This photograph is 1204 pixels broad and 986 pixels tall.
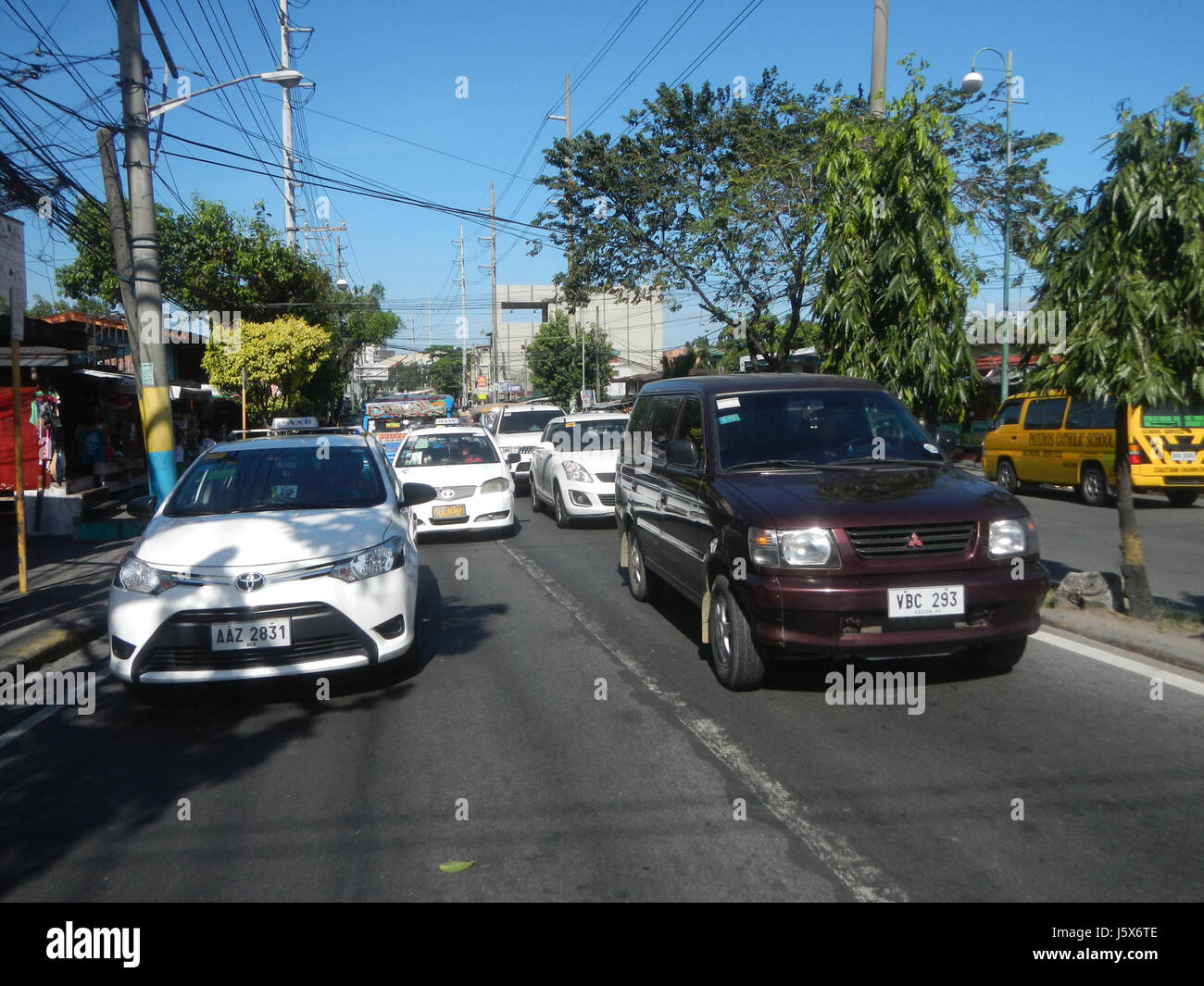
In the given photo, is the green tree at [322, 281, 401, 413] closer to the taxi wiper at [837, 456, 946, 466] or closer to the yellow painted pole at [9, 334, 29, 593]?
the yellow painted pole at [9, 334, 29, 593]

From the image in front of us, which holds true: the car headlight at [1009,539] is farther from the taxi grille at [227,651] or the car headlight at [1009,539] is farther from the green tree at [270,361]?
the green tree at [270,361]

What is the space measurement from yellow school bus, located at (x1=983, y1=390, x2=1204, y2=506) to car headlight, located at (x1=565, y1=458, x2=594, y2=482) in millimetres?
6245

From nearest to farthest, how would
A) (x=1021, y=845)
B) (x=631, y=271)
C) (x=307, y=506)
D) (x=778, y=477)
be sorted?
1. (x=1021, y=845)
2. (x=778, y=477)
3. (x=307, y=506)
4. (x=631, y=271)

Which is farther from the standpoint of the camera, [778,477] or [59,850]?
[778,477]

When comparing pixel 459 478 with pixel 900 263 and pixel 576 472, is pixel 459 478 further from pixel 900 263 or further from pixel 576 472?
pixel 900 263

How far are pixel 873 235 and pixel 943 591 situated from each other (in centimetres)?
575

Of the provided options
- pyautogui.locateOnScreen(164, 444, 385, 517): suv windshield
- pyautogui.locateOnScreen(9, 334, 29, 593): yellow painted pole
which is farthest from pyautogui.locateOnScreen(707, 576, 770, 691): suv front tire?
Result: pyautogui.locateOnScreen(9, 334, 29, 593): yellow painted pole

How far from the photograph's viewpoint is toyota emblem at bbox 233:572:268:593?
5258mm

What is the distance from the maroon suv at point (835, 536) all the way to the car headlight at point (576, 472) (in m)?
6.51

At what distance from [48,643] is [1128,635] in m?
7.91

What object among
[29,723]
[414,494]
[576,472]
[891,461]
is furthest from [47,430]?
[891,461]

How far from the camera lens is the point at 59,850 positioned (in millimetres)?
3797

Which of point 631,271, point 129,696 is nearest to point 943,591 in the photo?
point 129,696
